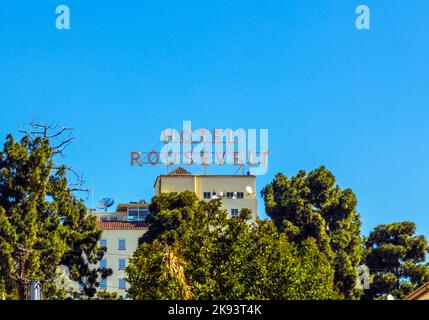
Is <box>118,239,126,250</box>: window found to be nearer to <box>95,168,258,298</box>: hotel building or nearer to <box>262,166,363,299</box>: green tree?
<box>95,168,258,298</box>: hotel building

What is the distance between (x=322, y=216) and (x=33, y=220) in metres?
40.3

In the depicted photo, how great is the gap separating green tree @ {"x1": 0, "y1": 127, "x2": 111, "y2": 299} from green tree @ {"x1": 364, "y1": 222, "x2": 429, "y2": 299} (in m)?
33.6

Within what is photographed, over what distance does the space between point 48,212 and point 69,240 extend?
740cm

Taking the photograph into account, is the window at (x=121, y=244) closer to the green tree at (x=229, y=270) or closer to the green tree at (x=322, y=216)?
the green tree at (x=322, y=216)

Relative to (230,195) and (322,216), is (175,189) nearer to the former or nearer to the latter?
(230,195)

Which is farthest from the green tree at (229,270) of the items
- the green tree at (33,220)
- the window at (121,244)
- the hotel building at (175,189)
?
the window at (121,244)

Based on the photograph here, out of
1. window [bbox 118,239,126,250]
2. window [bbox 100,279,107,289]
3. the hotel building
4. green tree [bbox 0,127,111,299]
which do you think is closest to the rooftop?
the hotel building

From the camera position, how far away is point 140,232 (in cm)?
14725

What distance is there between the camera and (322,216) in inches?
4301

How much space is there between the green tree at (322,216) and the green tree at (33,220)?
25063mm

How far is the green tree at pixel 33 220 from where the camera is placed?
75625 mm
